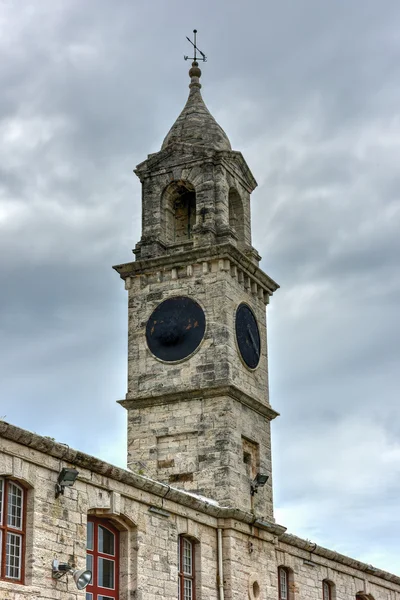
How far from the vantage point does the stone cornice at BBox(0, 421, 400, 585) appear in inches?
854

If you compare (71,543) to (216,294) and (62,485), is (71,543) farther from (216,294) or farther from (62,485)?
(216,294)

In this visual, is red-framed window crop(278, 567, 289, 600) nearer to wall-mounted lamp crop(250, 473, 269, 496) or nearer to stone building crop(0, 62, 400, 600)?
stone building crop(0, 62, 400, 600)

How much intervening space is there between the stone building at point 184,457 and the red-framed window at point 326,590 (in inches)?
1.6

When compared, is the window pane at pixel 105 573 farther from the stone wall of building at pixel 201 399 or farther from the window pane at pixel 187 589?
the stone wall of building at pixel 201 399

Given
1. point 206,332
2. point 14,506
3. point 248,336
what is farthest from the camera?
point 248,336

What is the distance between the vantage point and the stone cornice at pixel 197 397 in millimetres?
30891

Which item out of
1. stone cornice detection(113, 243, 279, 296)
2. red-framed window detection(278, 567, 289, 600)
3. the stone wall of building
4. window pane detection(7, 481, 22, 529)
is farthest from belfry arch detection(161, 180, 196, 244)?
window pane detection(7, 481, 22, 529)

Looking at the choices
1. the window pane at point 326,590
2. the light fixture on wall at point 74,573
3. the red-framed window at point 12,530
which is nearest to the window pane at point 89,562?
the light fixture on wall at point 74,573

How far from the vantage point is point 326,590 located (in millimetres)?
35156

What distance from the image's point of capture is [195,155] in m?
34.5

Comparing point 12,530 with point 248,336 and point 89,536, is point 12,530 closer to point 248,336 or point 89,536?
point 89,536

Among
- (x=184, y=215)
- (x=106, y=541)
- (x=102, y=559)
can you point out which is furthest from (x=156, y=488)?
(x=184, y=215)

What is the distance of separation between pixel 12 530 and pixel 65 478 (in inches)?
67.5

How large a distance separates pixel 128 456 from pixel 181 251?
687 centimetres
